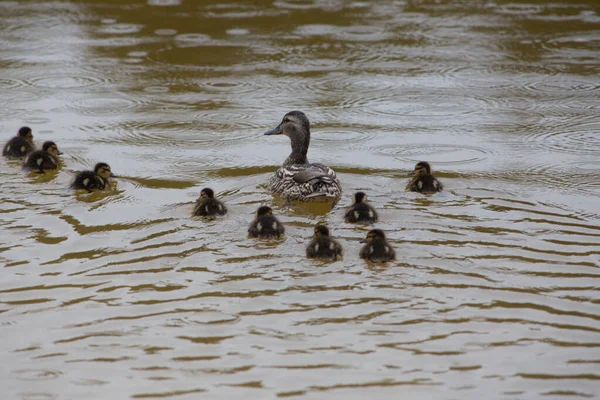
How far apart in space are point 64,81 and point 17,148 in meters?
2.58

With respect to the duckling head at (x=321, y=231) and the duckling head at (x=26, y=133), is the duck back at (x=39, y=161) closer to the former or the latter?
the duckling head at (x=26, y=133)

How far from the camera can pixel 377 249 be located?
5129 millimetres

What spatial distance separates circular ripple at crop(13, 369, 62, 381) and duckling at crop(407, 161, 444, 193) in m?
3.03

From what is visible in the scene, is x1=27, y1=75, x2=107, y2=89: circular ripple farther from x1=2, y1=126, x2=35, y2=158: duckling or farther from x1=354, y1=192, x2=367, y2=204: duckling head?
x1=354, y1=192, x2=367, y2=204: duckling head

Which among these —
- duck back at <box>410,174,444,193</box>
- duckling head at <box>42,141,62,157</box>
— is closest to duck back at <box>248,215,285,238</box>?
duck back at <box>410,174,444,193</box>

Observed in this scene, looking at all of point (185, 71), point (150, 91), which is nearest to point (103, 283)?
point (150, 91)

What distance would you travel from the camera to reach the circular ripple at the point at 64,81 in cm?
970

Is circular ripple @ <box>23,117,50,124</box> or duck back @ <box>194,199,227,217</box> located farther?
circular ripple @ <box>23,117,50,124</box>

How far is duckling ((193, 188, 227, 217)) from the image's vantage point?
233 inches

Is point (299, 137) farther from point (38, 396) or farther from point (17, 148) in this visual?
point (38, 396)

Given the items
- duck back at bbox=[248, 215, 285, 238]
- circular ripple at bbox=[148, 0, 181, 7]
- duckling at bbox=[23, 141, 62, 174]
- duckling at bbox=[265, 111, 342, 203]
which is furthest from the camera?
circular ripple at bbox=[148, 0, 181, 7]

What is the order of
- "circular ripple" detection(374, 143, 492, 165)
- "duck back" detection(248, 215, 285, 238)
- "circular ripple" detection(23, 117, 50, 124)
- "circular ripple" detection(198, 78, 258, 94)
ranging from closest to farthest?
"duck back" detection(248, 215, 285, 238) < "circular ripple" detection(374, 143, 492, 165) < "circular ripple" detection(23, 117, 50, 124) < "circular ripple" detection(198, 78, 258, 94)

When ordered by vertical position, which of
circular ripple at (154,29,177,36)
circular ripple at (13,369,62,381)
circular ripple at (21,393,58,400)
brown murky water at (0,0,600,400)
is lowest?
circular ripple at (21,393,58,400)

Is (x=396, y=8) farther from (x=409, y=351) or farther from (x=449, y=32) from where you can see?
(x=409, y=351)
